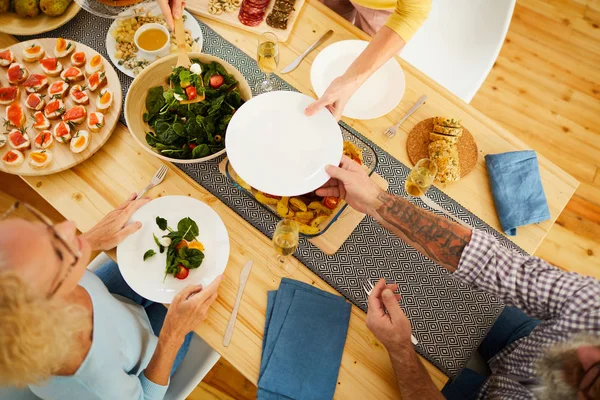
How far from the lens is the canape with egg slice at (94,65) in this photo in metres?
1.48

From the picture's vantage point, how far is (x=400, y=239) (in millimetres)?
1369

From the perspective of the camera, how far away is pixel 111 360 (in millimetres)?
1144

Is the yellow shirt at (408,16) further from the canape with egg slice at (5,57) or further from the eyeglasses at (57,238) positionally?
the canape with egg slice at (5,57)

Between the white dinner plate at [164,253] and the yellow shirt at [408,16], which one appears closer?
the white dinner plate at [164,253]

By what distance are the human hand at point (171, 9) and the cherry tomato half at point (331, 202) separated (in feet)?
2.80

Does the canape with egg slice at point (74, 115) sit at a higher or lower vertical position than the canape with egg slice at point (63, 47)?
lower

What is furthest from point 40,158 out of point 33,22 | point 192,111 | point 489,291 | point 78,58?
point 489,291

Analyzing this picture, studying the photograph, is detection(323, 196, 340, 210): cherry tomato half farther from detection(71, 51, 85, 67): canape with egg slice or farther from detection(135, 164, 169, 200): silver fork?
detection(71, 51, 85, 67): canape with egg slice

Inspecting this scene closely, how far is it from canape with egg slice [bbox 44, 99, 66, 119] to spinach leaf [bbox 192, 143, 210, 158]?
20.7 inches

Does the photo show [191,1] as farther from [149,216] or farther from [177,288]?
[177,288]

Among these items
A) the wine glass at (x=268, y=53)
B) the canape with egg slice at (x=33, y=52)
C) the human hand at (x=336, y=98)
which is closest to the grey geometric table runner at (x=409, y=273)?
the human hand at (x=336, y=98)

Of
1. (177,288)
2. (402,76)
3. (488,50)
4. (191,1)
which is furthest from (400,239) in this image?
(191,1)

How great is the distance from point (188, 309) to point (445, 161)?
98 cm

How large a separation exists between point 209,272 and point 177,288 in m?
0.11
